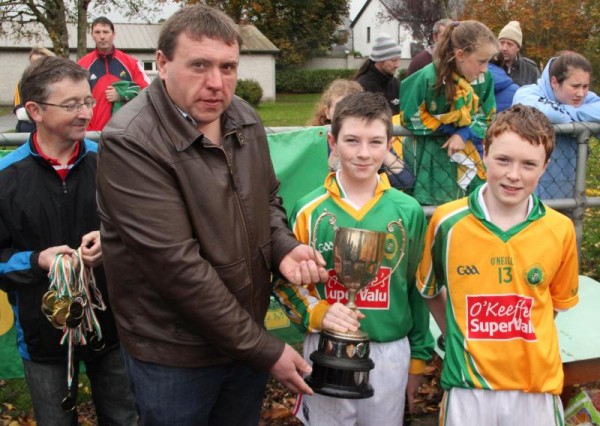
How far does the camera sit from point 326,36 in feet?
178

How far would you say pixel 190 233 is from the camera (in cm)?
227

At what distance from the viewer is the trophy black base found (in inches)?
99.5

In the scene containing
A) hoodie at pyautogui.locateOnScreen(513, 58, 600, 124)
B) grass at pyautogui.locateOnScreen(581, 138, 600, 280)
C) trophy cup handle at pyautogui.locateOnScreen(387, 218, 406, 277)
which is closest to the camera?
trophy cup handle at pyautogui.locateOnScreen(387, 218, 406, 277)

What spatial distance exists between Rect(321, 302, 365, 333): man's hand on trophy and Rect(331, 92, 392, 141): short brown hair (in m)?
0.81

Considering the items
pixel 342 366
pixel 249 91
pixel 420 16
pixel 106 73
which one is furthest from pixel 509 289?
pixel 420 16

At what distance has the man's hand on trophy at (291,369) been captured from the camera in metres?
2.40

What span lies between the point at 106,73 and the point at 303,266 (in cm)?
531

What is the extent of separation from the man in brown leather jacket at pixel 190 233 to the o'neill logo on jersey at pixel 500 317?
67 centimetres

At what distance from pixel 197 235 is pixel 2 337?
7.50ft

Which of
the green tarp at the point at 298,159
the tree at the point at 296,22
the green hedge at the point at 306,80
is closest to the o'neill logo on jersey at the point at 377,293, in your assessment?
the green tarp at the point at 298,159

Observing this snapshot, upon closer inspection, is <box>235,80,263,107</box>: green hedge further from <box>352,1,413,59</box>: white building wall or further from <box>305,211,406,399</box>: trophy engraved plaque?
<box>352,1,413,59</box>: white building wall

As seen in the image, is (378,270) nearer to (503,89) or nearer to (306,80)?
(503,89)

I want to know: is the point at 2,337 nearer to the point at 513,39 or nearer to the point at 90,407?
the point at 90,407

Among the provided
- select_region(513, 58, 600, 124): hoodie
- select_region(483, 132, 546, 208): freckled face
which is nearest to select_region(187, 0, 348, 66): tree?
select_region(513, 58, 600, 124): hoodie
